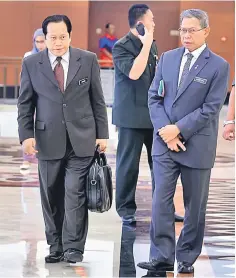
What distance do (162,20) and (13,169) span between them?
15.3 metres

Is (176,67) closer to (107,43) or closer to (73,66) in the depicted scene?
(73,66)

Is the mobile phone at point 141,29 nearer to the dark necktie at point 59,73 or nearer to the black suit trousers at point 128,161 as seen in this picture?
the black suit trousers at point 128,161

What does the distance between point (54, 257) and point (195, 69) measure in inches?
62.8

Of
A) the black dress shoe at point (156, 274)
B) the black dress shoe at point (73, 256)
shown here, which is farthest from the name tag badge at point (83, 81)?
the black dress shoe at point (156, 274)

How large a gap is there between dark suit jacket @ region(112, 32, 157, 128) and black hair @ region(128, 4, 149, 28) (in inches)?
4.7

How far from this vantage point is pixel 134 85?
24.5 ft

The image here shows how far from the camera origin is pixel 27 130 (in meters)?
6.05

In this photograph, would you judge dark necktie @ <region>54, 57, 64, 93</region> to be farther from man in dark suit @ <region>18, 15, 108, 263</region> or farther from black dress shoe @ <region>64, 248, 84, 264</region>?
black dress shoe @ <region>64, 248, 84, 264</region>

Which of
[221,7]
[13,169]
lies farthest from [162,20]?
[13,169]

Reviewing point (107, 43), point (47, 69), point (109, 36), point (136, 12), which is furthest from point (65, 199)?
point (109, 36)

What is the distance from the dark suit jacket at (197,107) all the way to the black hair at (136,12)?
1639mm

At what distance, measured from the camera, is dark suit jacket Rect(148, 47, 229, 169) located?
579 centimetres

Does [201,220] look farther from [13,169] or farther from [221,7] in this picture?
[221,7]

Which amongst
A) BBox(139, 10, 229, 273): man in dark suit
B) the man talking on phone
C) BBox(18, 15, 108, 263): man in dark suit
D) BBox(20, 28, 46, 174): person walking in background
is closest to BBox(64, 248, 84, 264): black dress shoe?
BBox(18, 15, 108, 263): man in dark suit
